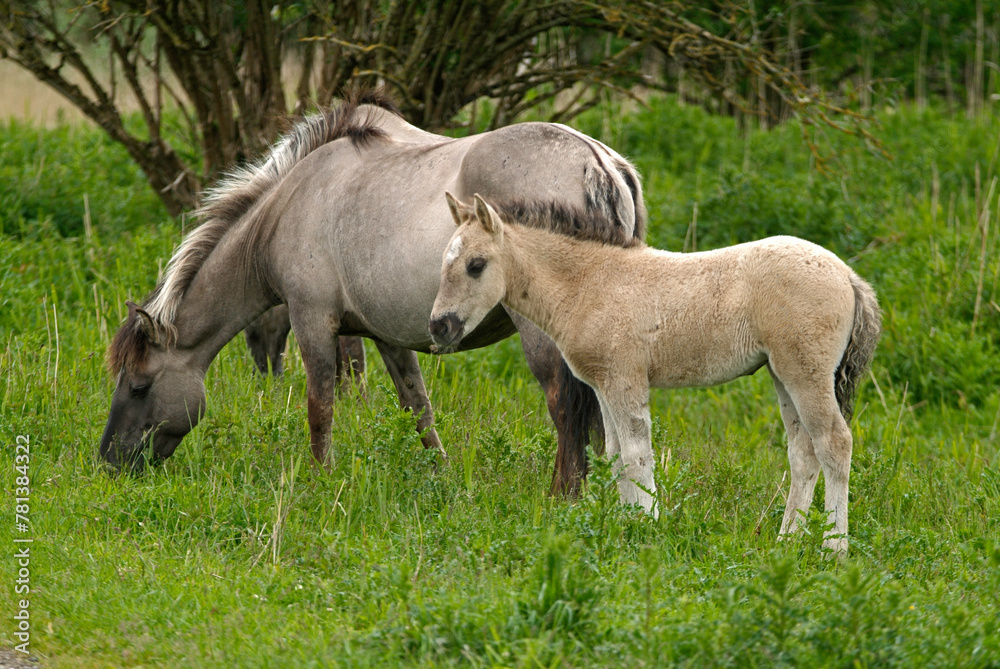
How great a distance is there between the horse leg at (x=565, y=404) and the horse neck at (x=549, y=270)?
0.33 metres

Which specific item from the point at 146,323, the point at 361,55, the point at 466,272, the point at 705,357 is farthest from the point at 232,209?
the point at 705,357

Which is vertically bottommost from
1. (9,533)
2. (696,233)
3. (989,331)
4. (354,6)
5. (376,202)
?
(989,331)

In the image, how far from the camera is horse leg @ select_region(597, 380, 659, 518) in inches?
188

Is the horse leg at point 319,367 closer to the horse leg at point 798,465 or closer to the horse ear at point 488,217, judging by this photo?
the horse ear at point 488,217

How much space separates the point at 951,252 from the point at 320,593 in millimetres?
7561

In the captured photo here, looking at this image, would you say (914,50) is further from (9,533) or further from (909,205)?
(9,533)

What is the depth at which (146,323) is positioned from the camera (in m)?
6.22

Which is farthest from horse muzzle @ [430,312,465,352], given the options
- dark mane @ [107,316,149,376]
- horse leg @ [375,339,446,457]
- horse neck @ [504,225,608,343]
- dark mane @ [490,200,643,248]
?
dark mane @ [107,316,149,376]

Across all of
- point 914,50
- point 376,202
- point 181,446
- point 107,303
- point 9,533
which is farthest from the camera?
point 914,50

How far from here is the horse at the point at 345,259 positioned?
538 cm

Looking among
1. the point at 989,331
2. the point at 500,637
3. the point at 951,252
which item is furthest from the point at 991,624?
the point at 951,252

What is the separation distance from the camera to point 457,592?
13.6 ft

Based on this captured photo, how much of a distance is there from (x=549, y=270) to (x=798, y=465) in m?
1.59

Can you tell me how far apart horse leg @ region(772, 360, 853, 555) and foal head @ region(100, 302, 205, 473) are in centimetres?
368
